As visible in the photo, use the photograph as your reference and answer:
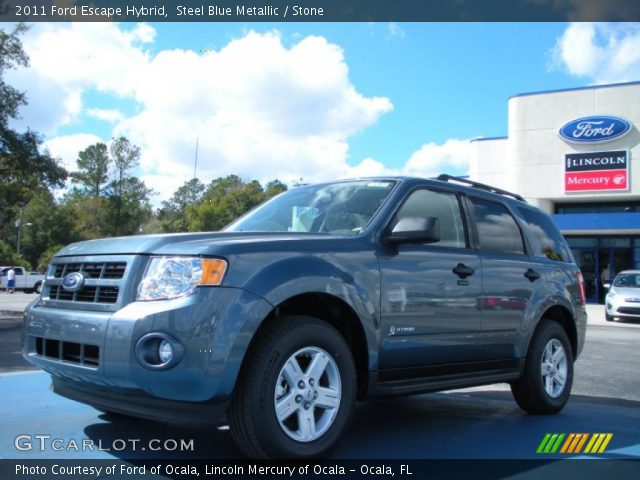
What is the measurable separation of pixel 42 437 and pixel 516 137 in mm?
30583

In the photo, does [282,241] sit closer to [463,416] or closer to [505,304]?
[505,304]

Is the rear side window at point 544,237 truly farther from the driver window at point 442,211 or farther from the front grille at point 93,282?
the front grille at point 93,282

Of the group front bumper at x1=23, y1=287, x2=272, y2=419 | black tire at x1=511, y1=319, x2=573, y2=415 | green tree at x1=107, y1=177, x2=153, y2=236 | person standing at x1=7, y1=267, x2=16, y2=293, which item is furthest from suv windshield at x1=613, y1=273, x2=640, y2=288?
green tree at x1=107, y1=177, x2=153, y2=236

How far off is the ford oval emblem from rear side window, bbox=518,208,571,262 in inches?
155

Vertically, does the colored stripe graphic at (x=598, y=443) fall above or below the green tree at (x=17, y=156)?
below

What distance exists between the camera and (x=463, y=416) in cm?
542

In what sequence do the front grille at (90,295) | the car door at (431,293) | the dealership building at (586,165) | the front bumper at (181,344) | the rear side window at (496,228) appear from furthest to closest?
the dealership building at (586,165), the rear side window at (496,228), the car door at (431,293), the front grille at (90,295), the front bumper at (181,344)

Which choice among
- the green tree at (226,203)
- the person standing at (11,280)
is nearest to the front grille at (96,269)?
the person standing at (11,280)

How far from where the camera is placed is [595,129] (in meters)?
30.1

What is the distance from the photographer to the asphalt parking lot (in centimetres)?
402

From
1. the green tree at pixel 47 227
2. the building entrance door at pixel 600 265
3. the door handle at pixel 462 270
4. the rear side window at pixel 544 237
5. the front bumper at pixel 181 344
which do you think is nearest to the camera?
the front bumper at pixel 181 344

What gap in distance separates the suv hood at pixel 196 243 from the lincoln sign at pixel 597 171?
29.4m

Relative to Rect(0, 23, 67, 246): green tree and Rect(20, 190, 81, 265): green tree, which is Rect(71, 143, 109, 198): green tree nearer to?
Rect(20, 190, 81, 265): green tree

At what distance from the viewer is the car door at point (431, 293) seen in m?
4.14
